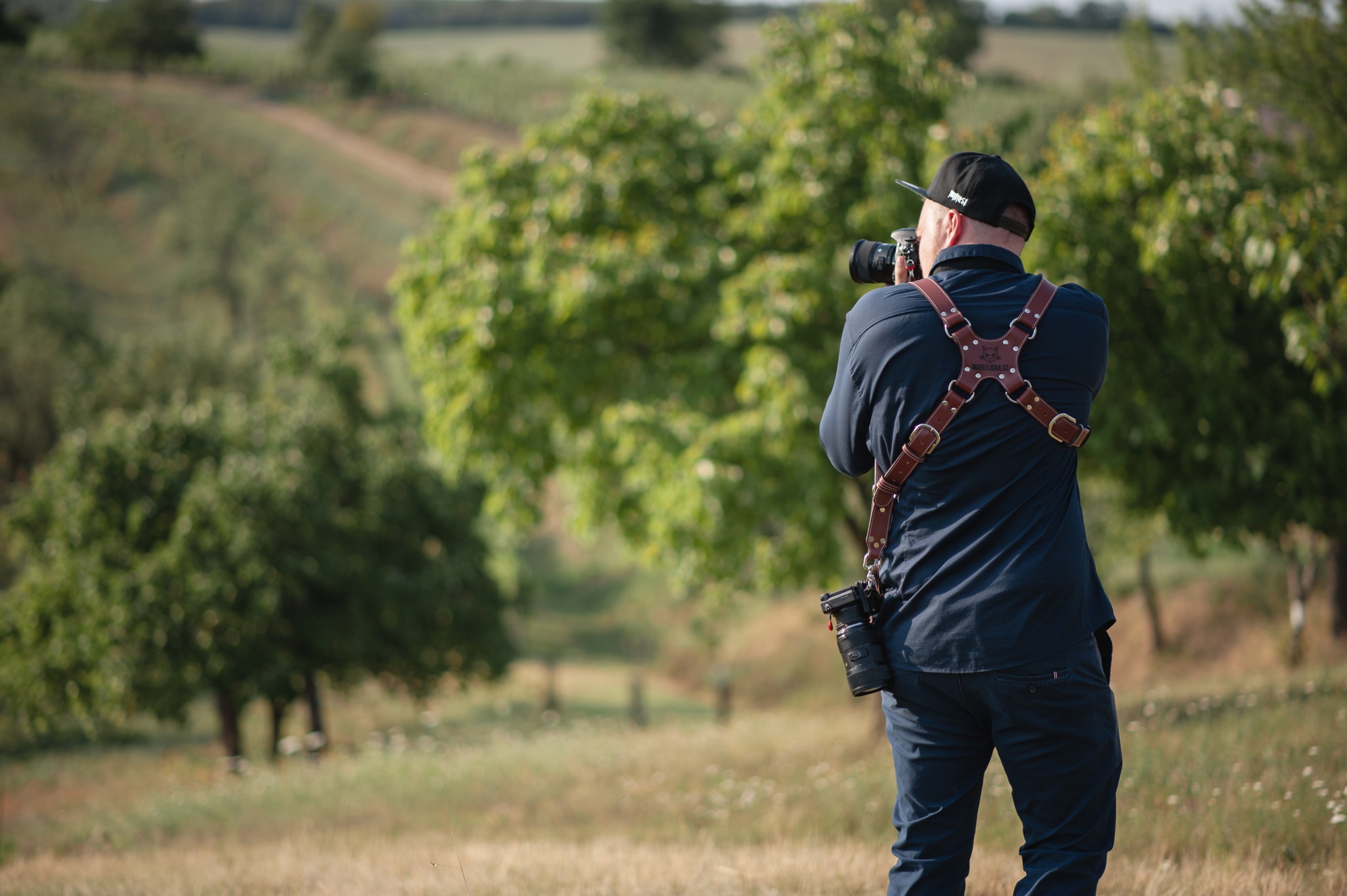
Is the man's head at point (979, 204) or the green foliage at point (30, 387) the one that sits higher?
the green foliage at point (30, 387)

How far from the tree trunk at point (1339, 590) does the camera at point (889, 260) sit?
14185 millimetres

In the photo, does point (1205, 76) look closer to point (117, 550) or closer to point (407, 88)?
point (117, 550)

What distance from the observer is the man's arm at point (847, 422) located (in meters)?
2.86

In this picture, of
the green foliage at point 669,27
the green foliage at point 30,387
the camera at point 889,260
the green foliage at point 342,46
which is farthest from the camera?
the green foliage at point 342,46

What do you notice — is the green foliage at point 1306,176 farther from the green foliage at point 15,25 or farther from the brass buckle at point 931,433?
the green foliage at point 15,25

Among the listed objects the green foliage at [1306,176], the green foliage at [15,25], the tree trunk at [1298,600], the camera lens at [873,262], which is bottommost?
the tree trunk at [1298,600]

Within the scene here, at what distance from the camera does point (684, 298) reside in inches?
404

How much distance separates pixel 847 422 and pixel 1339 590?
1554 centimetres

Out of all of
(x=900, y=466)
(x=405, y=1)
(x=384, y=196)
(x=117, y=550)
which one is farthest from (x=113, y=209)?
(x=900, y=466)

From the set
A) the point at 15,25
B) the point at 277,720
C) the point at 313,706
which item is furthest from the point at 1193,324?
the point at 15,25

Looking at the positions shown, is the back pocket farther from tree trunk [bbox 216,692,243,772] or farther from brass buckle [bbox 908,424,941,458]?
tree trunk [bbox 216,692,243,772]

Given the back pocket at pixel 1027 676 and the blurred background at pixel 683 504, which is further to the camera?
the blurred background at pixel 683 504

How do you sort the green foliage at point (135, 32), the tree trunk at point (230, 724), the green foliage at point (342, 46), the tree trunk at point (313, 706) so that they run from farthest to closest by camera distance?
the green foliage at point (342, 46)
the green foliage at point (135, 32)
the tree trunk at point (313, 706)
the tree trunk at point (230, 724)

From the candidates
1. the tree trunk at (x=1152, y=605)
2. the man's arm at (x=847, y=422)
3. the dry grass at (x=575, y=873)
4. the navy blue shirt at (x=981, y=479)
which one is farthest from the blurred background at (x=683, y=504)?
the man's arm at (x=847, y=422)
